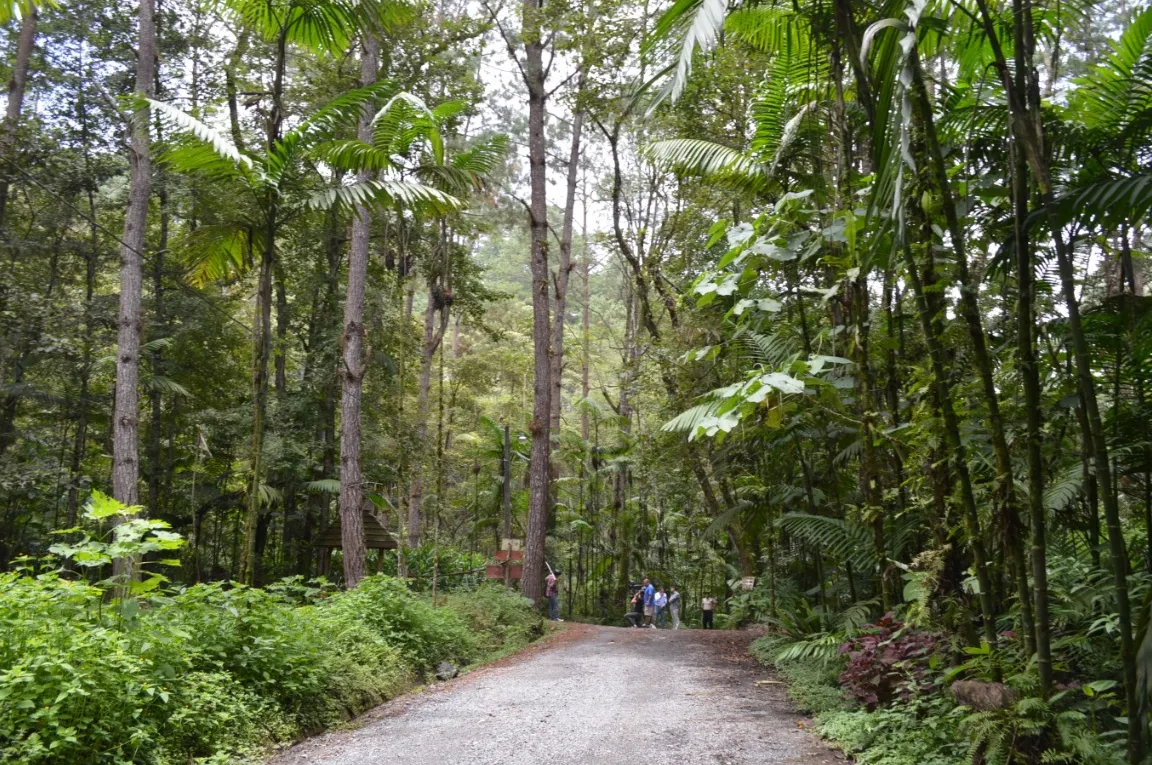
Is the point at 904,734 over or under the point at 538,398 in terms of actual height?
under

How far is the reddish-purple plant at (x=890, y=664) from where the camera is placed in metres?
5.17

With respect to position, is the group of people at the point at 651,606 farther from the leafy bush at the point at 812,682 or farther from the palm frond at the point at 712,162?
the palm frond at the point at 712,162

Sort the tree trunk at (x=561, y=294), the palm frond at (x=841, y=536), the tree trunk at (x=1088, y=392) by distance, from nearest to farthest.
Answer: the tree trunk at (x=1088, y=392) < the palm frond at (x=841, y=536) < the tree trunk at (x=561, y=294)

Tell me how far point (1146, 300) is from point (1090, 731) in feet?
6.54

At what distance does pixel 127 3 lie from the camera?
1611cm

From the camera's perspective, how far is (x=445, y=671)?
29.6ft

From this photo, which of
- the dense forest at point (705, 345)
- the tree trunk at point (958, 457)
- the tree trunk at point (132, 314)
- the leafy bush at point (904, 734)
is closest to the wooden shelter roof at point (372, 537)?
the dense forest at point (705, 345)

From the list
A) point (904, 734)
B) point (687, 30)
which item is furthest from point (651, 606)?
point (687, 30)

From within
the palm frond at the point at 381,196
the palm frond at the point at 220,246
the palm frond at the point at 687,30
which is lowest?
the palm frond at the point at 687,30

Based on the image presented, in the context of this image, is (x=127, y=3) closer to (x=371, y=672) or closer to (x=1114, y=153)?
(x=371, y=672)

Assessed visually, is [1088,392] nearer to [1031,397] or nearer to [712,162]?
[1031,397]

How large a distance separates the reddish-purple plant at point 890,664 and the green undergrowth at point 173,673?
13.2 ft

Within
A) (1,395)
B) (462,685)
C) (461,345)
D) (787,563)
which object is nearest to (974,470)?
(462,685)

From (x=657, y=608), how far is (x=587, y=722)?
47.6ft
